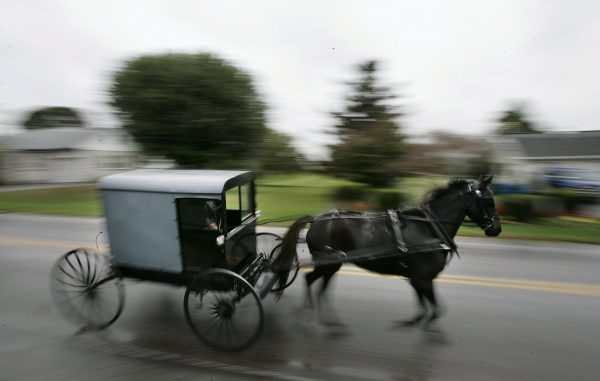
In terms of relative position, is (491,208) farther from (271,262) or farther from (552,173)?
(552,173)

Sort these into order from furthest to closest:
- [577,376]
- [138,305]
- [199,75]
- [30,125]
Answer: [30,125]
[199,75]
[138,305]
[577,376]

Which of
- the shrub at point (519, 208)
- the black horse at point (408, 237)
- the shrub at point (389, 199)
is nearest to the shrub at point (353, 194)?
the shrub at point (389, 199)

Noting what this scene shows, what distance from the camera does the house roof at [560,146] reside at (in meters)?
24.6

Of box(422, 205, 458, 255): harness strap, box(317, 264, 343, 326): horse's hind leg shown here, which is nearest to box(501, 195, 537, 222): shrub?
box(422, 205, 458, 255): harness strap

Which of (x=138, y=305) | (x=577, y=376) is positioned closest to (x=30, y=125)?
(x=138, y=305)

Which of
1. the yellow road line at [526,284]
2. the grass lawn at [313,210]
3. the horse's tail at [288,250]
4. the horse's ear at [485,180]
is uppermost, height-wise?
the horse's ear at [485,180]

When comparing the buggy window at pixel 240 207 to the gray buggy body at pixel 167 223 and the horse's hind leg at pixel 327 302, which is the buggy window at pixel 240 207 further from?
the horse's hind leg at pixel 327 302

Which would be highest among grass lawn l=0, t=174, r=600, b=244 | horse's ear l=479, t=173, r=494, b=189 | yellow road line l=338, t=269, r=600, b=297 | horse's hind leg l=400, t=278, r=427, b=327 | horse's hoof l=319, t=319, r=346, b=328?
horse's ear l=479, t=173, r=494, b=189

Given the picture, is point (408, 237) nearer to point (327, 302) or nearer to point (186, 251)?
point (327, 302)

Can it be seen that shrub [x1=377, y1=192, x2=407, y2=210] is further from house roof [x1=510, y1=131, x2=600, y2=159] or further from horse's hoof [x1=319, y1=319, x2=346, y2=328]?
house roof [x1=510, y1=131, x2=600, y2=159]

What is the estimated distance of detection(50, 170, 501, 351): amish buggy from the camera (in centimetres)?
402

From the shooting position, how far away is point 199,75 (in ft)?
49.4

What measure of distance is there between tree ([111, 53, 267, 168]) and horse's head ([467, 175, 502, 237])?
41.0 feet

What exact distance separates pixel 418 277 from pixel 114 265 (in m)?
3.62
